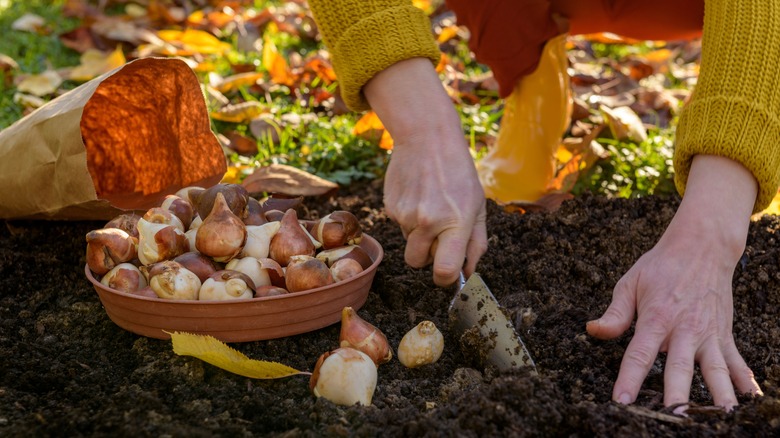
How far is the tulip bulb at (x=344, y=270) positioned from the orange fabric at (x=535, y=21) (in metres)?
1.05

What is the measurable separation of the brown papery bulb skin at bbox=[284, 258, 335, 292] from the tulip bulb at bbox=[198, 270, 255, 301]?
81mm

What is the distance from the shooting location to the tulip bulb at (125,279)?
1.48 metres

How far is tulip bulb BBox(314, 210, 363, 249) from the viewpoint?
64.2 inches

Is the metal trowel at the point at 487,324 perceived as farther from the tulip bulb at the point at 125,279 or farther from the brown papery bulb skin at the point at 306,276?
the tulip bulb at the point at 125,279

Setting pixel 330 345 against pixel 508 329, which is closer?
pixel 508 329

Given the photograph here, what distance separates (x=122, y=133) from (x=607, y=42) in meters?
2.52

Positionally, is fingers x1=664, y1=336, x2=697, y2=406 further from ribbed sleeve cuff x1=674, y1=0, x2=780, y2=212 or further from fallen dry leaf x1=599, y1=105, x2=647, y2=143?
fallen dry leaf x1=599, y1=105, x2=647, y2=143

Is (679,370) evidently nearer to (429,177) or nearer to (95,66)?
(429,177)

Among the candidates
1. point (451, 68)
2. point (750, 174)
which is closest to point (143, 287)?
point (750, 174)

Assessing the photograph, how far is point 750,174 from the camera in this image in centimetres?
144

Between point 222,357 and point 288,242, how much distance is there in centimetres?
30

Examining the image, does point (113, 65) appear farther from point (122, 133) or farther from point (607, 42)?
point (607, 42)

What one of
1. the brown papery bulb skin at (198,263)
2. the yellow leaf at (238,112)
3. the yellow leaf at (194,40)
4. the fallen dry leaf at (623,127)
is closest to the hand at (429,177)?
the brown papery bulb skin at (198,263)

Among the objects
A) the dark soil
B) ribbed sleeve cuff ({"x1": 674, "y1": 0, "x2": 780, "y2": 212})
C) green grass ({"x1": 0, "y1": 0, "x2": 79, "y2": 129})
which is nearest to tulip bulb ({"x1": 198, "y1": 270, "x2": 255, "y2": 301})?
the dark soil
